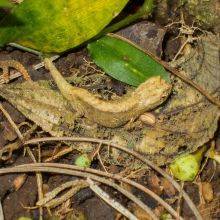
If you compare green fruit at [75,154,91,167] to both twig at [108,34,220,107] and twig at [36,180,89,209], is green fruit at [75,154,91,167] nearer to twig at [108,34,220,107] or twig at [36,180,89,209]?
twig at [36,180,89,209]

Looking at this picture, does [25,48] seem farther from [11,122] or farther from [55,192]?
[55,192]

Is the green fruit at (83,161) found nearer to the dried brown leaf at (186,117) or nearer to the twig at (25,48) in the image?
the dried brown leaf at (186,117)

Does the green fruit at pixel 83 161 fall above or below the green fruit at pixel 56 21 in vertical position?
below

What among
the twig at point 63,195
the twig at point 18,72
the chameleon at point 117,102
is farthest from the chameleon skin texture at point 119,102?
the twig at point 63,195

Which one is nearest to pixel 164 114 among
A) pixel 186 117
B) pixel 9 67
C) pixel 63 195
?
pixel 186 117

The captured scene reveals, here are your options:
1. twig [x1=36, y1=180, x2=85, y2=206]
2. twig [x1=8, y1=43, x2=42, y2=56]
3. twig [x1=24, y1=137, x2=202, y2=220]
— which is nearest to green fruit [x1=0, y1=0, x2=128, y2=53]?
twig [x1=8, y1=43, x2=42, y2=56]

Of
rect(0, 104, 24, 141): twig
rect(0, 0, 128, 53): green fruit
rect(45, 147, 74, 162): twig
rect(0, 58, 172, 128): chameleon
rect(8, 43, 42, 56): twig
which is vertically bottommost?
rect(45, 147, 74, 162): twig
